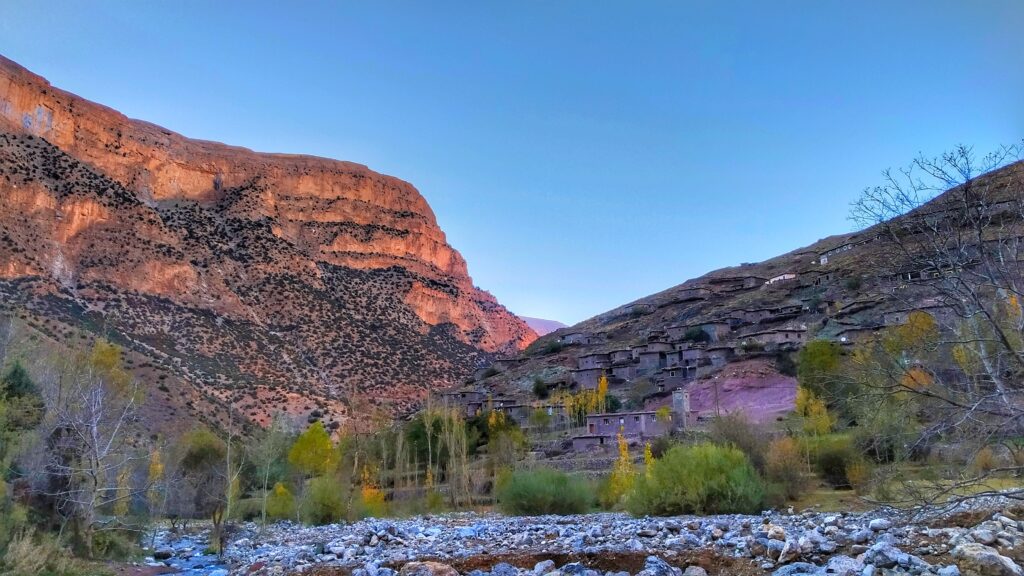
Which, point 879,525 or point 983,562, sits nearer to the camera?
point 983,562

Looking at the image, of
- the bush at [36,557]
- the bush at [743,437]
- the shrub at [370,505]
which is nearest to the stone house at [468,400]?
the shrub at [370,505]

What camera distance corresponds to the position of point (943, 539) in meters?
11.1

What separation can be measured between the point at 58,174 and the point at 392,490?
5390cm

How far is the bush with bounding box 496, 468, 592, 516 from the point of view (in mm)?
26062

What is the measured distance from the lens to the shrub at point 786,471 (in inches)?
912

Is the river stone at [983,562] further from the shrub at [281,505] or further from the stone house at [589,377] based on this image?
the stone house at [589,377]

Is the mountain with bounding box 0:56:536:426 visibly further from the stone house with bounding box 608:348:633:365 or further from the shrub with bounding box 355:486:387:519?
the stone house with bounding box 608:348:633:365

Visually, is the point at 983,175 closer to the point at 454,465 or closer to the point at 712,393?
the point at 454,465

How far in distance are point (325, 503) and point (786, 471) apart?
19.1 m

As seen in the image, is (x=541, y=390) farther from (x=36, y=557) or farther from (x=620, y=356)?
Result: (x=36, y=557)

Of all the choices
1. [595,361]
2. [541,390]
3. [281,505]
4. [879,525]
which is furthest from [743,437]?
[541,390]

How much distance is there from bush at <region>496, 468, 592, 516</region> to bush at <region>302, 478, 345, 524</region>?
8433mm

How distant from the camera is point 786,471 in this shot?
23578 millimetres

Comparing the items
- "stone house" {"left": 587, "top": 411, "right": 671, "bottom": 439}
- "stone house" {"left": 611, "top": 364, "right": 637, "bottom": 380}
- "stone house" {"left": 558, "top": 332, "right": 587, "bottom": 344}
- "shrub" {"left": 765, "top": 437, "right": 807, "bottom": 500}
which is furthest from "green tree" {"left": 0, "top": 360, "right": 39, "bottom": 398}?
"stone house" {"left": 558, "top": 332, "right": 587, "bottom": 344}
